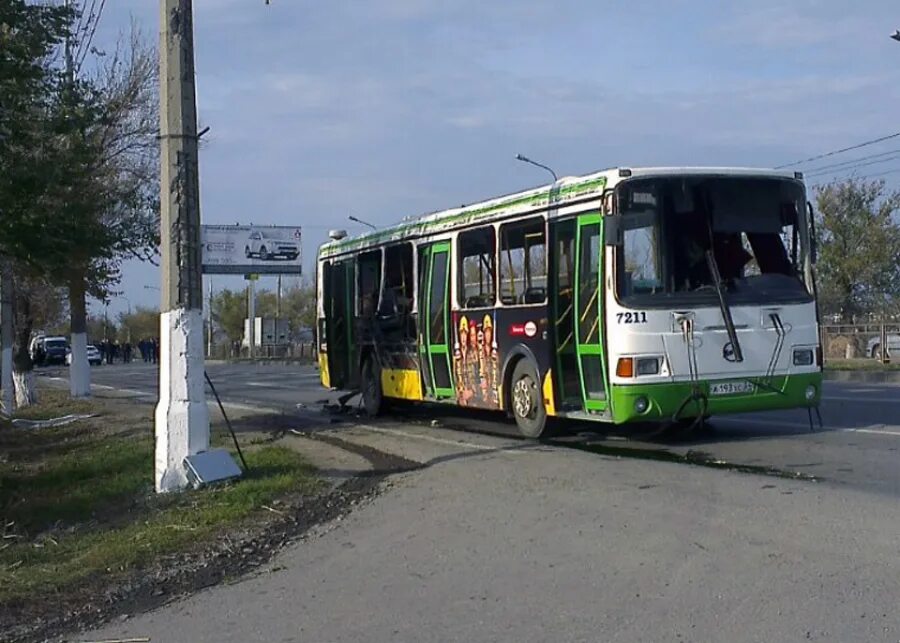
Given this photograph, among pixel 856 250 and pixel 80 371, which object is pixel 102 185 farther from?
pixel 856 250

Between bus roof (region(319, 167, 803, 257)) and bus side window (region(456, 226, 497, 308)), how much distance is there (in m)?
0.25

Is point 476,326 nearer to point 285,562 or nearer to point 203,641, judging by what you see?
point 285,562

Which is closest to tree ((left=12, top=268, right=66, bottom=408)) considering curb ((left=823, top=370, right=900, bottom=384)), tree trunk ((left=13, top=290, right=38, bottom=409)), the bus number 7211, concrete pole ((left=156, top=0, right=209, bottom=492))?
tree trunk ((left=13, top=290, right=38, bottom=409))

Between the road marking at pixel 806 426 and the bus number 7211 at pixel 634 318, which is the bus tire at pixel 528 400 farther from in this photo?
the road marking at pixel 806 426

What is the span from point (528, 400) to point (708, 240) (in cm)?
323

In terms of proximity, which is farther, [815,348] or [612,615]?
[815,348]

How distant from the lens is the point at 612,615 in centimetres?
648

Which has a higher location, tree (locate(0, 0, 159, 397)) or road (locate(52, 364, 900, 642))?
tree (locate(0, 0, 159, 397))

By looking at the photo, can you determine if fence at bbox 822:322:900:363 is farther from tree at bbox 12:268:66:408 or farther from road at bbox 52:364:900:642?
road at bbox 52:364:900:642

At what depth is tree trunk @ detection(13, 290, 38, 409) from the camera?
3056cm

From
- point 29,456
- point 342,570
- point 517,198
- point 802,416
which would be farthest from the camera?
point 29,456

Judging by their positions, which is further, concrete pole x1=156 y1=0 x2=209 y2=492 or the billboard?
the billboard

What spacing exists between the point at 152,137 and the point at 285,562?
59.7ft

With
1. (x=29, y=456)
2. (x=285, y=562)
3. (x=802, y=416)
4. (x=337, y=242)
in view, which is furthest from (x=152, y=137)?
(x=285, y=562)
